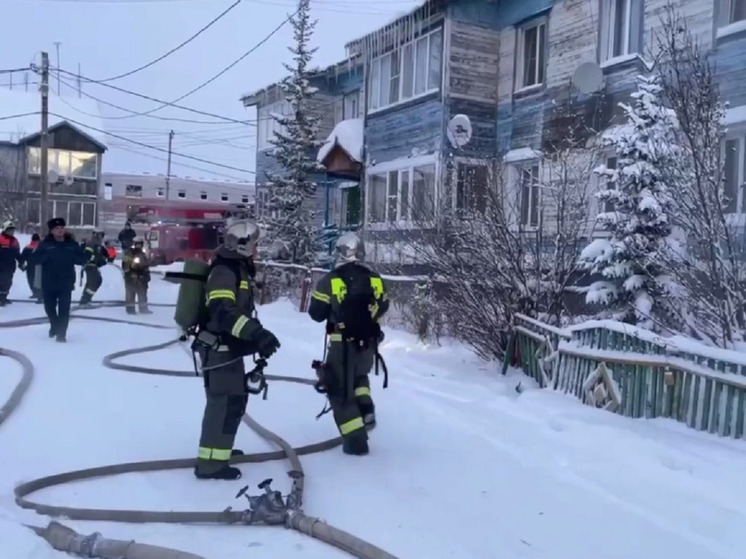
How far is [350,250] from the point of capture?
6.05 metres

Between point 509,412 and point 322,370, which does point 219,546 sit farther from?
point 509,412

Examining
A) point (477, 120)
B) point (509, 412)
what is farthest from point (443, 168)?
point (509, 412)

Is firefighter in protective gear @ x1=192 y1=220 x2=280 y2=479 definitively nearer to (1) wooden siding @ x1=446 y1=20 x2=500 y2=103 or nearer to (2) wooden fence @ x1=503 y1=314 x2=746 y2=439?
(2) wooden fence @ x1=503 y1=314 x2=746 y2=439

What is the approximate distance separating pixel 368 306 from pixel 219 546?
2333 mm

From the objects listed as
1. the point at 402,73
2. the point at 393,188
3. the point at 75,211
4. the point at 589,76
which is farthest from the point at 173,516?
the point at 75,211

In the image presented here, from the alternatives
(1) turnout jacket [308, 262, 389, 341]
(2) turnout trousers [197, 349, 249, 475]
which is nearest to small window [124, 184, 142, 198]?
(1) turnout jacket [308, 262, 389, 341]

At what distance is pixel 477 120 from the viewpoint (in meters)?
17.8

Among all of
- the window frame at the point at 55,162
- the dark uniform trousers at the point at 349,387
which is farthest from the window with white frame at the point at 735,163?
the window frame at the point at 55,162

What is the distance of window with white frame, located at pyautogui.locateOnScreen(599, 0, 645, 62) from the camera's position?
565 inches

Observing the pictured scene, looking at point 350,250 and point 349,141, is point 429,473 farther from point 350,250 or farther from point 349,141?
point 349,141

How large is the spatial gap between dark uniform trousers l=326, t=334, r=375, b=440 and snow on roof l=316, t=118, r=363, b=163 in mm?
15536

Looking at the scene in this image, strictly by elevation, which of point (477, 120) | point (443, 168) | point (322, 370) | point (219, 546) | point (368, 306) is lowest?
point (219, 546)

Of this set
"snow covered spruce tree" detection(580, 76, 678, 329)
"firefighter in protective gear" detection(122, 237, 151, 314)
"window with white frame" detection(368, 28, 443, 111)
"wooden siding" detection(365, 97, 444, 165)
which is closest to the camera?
"snow covered spruce tree" detection(580, 76, 678, 329)

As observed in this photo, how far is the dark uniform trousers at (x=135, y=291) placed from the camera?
1537 cm
